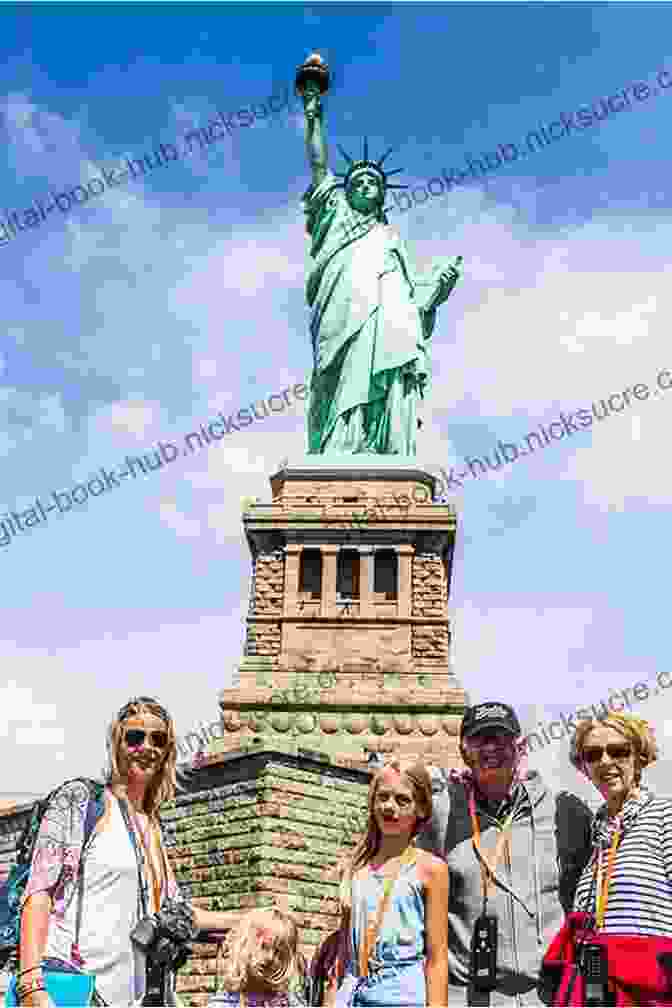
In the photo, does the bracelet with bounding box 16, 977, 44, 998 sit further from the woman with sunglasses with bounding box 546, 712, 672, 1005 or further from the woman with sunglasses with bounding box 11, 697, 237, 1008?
the woman with sunglasses with bounding box 546, 712, 672, 1005

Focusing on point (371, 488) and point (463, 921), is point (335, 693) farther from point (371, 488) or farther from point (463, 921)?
point (463, 921)

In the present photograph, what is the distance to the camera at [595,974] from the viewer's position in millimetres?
3986

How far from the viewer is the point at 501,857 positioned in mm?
4547

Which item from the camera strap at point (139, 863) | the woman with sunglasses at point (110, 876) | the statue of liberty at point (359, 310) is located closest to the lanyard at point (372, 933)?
the woman with sunglasses at point (110, 876)

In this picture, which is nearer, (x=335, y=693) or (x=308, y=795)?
(x=308, y=795)

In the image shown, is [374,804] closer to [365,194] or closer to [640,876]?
[640,876]

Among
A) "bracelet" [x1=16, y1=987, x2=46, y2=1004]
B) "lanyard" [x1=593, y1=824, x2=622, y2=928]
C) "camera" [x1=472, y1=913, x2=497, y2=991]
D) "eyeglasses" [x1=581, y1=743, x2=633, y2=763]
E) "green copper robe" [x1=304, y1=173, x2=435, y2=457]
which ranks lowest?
"bracelet" [x1=16, y1=987, x2=46, y2=1004]

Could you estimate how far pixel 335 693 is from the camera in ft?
69.2

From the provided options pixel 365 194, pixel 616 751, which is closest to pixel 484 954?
pixel 616 751

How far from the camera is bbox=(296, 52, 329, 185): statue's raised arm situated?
27078 millimetres

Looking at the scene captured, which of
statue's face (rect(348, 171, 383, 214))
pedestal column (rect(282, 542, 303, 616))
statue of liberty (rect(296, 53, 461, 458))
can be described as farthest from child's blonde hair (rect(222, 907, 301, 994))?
statue's face (rect(348, 171, 383, 214))

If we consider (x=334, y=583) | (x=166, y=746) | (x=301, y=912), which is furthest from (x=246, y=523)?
(x=166, y=746)

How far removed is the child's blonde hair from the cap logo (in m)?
1.04

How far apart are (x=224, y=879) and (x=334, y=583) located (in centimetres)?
814
